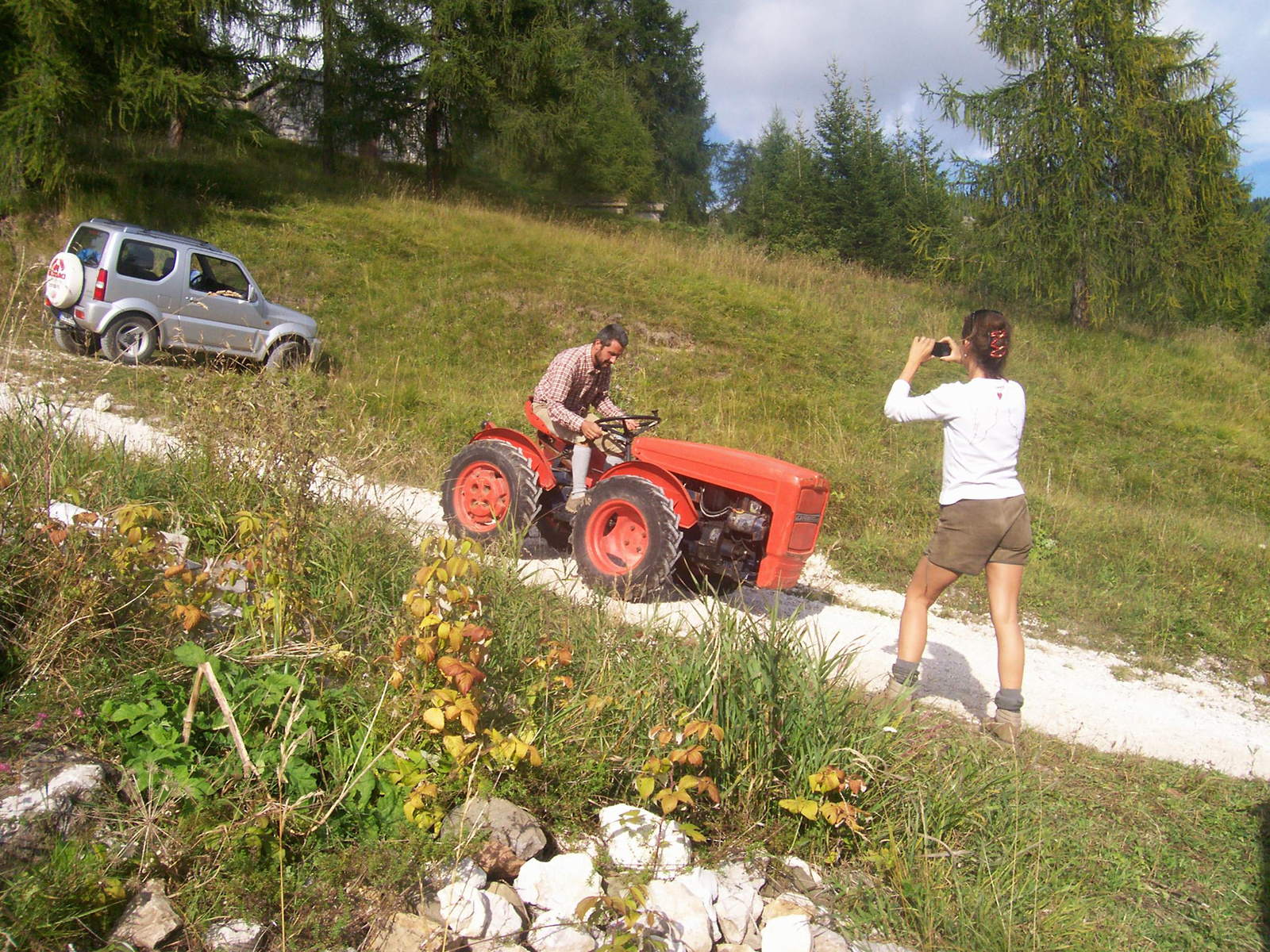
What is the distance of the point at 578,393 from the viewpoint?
21.8ft

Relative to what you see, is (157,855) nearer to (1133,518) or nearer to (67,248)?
(1133,518)

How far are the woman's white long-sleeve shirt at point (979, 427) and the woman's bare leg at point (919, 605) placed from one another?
14.6 inches

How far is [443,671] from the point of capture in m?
3.09

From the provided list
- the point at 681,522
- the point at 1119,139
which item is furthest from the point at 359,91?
the point at 681,522

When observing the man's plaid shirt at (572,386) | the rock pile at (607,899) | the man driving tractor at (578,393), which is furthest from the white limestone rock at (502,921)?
the man's plaid shirt at (572,386)

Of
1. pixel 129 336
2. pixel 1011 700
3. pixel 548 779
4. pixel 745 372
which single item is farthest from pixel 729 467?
pixel 129 336

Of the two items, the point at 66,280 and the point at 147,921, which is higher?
the point at 66,280

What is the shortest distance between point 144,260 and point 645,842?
12256mm

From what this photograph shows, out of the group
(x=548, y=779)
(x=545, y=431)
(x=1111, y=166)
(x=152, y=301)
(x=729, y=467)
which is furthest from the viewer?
(x=1111, y=166)

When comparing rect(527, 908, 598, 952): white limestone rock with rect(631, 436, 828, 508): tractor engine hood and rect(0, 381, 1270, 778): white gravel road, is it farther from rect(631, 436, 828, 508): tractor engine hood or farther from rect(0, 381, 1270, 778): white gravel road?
rect(631, 436, 828, 508): tractor engine hood

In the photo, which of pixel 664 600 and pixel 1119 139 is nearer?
pixel 664 600

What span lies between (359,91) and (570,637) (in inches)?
924

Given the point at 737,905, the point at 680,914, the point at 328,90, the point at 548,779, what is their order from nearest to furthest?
the point at 680,914 → the point at 737,905 → the point at 548,779 → the point at 328,90

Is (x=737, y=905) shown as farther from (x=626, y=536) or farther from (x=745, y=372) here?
(x=745, y=372)
